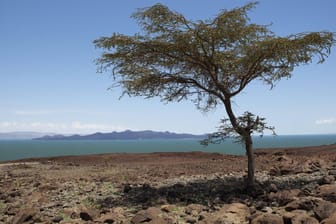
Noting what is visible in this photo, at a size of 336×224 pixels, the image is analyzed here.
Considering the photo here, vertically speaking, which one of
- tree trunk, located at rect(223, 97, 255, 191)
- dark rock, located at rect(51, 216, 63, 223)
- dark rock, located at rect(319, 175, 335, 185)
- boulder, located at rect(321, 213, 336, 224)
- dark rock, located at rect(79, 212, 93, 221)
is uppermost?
tree trunk, located at rect(223, 97, 255, 191)

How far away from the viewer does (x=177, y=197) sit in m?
13.8

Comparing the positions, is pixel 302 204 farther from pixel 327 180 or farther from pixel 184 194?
pixel 184 194

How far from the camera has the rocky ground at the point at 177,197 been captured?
10.8m

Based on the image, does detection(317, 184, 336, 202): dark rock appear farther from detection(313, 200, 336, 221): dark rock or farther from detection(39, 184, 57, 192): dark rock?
detection(39, 184, 57, 192): dark rock

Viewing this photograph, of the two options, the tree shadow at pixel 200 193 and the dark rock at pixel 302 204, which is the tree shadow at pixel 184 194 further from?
the dark rock at pixel 302 204

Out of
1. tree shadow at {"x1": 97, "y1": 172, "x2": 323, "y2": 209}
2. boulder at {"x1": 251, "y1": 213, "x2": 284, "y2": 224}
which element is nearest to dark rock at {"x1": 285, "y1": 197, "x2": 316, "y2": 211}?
boulder at {"x1": 251, "y1": 213, "x2": 284, "y2": 224}

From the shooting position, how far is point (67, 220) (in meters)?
11.7

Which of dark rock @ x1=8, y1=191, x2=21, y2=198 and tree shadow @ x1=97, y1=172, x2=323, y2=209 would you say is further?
dark rock @ x1=8, y1=191, x2=21, y2=198

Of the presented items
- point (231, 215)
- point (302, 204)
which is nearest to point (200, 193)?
point (231, 215)

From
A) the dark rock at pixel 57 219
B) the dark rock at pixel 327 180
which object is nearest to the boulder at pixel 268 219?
the dark rock at pixel 57 219

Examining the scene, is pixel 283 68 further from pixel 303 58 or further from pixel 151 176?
pixel 151 176

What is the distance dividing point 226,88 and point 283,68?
1.86m

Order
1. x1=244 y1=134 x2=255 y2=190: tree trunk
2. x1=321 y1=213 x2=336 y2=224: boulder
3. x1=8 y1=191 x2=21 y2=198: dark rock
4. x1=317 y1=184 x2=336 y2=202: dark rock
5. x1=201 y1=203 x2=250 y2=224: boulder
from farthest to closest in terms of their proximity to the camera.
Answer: x1=8 y1=191 x2=21 y2=198: dark rock, x1=244 y1=134 x2=255 y2=190: tree trunk, x1=317 y1=184 x2=336 y2=202: dark rock, x1=201 y1=203 x2=250 y2=224: boulder, x1=321 y1=213 x2=336 y2=224: boulder

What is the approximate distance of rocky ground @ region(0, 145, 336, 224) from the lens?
10836mm
